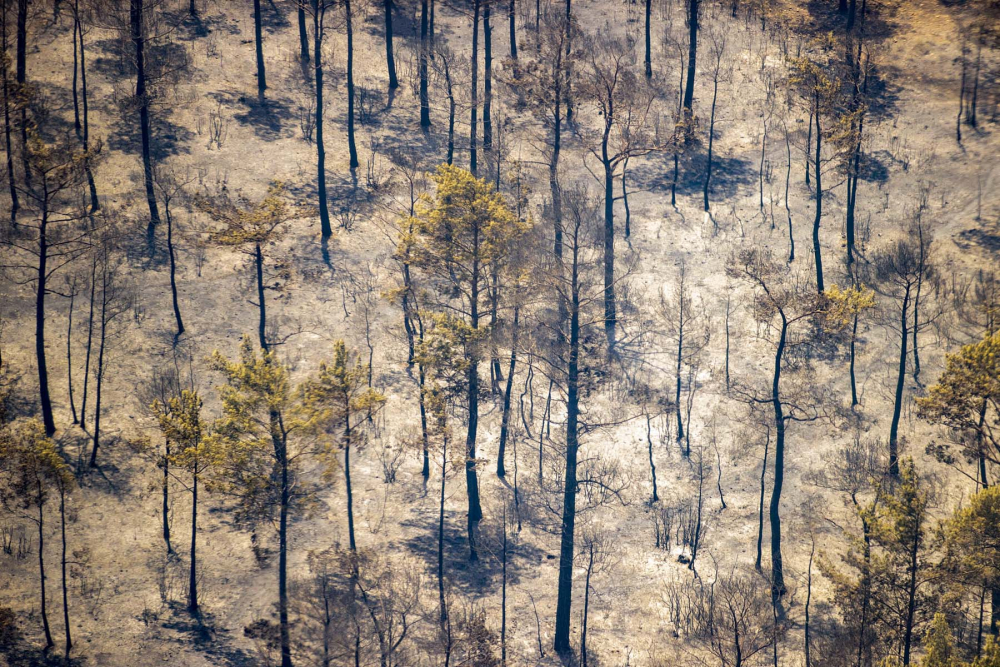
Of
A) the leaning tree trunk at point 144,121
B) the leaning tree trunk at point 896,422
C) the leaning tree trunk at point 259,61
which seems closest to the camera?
the leaning tree trunk at point 896,422

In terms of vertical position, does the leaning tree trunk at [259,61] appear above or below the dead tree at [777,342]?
above

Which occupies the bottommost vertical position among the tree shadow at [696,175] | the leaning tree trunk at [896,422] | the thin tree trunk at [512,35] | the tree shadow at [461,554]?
the tree shadow at [461,554]

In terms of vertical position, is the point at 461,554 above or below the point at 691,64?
below

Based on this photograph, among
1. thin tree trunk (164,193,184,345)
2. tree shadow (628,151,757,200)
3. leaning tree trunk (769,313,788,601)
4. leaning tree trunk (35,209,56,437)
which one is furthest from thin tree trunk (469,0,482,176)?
leaning tree trunk (35,209,56,437)

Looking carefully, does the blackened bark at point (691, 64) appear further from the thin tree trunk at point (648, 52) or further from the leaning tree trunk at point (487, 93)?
the leaning tree trunk at point (487, 93)

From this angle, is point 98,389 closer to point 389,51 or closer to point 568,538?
point 568,538

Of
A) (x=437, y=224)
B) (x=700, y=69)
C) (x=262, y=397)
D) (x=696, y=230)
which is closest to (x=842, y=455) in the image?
(x=696, y=230)

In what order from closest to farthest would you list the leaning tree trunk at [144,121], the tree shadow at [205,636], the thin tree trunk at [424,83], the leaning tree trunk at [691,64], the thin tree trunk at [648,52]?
the tree shadow at [205,636] → the leaning tree trunk at [144,121] → the thin tree trunk at [424,83] → the leaning tree trunk at [691,64] → the thin tree trunk at [648,52]

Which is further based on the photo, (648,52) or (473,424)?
(648,52)

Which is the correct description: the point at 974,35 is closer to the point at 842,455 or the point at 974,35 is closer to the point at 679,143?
the point at 679,143

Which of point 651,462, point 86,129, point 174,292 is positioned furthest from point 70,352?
point 651,462

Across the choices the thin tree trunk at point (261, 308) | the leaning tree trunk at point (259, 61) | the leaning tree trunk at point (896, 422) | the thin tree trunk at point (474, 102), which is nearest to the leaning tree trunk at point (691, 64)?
the thin tree trunk at point (474, 102)
